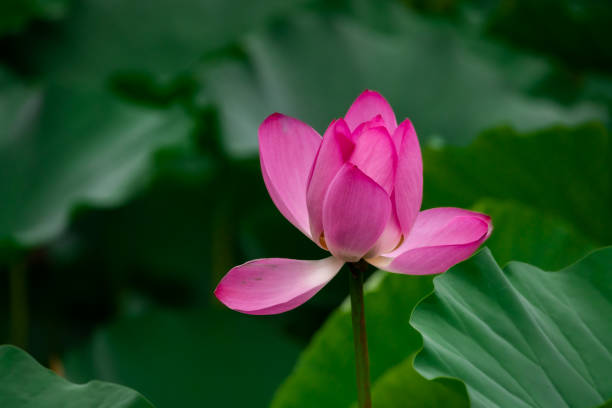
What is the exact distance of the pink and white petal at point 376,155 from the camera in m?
0.45

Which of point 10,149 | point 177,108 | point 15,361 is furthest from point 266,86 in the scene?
point 15,361

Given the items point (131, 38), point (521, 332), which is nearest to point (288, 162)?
point (521, 332)

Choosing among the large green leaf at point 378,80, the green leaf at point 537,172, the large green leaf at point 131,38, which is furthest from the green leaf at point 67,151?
the green leaf at point 537,172

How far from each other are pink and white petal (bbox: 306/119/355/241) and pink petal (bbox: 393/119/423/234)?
0.03 m

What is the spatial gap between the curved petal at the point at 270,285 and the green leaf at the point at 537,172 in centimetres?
66

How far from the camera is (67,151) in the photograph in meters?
1.53

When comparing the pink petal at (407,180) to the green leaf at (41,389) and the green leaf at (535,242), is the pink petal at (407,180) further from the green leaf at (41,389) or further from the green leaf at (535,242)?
the green leaf at (535,242)

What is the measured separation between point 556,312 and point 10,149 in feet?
4.13

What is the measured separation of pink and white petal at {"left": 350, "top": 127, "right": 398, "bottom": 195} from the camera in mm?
451

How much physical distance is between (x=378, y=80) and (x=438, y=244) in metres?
1.32

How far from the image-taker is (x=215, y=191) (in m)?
1.92

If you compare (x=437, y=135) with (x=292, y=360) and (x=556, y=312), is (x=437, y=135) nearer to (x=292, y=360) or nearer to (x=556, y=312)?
(x=292, y=360)

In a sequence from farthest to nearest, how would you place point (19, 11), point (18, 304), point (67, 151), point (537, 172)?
1. point (19, 11)
2. point (18, 304)
3. point (67, 151)
4. point (537, 172)

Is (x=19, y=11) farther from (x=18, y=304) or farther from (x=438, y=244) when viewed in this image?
(x=438, y=244)
